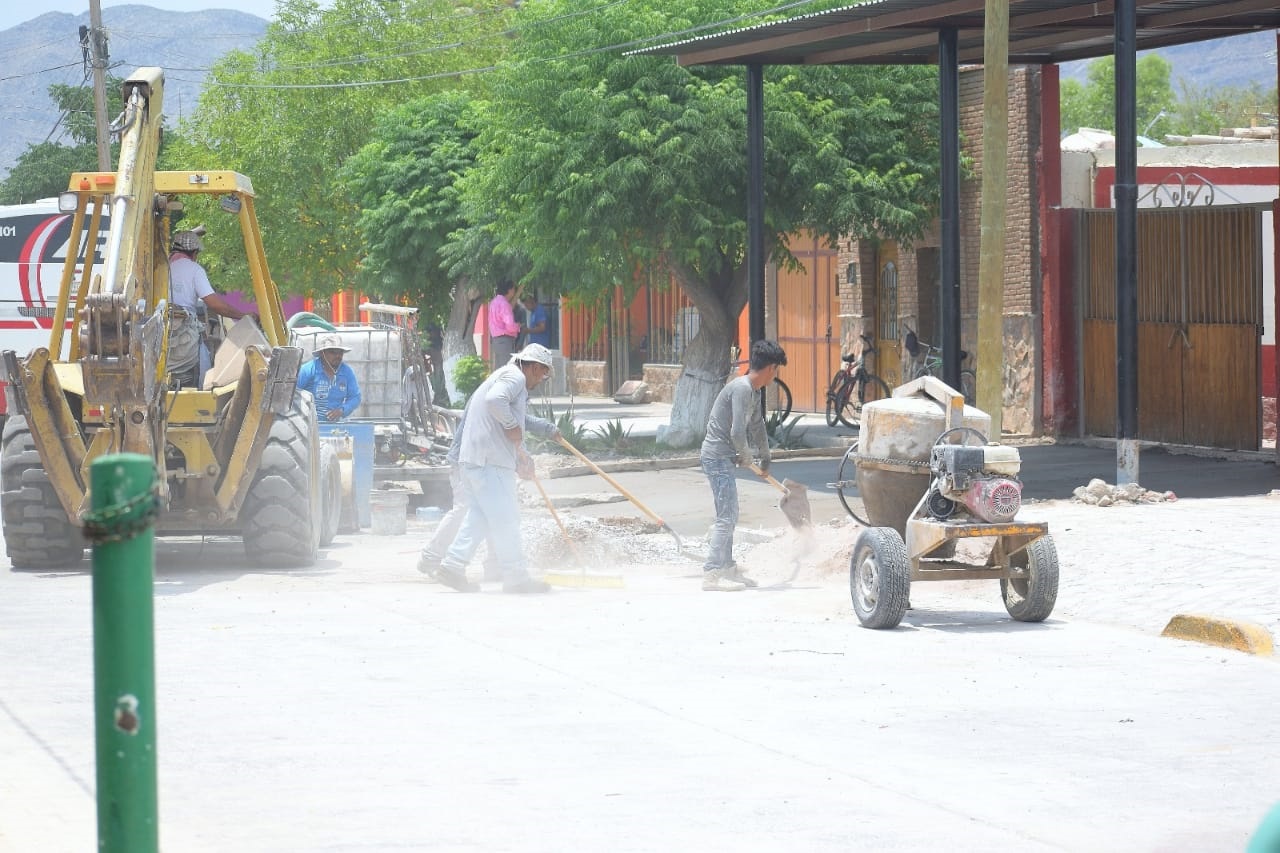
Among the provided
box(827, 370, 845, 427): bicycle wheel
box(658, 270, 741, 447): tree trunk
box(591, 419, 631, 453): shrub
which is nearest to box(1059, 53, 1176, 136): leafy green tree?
box(827, 370, 845, 427): bicycle wheel

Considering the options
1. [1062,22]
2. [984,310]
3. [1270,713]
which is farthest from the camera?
[1062,22]

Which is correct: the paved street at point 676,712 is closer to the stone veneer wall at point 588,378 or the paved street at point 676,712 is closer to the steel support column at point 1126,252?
the steel support column at point 1126,252

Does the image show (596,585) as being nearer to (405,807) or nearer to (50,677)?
(50,677)

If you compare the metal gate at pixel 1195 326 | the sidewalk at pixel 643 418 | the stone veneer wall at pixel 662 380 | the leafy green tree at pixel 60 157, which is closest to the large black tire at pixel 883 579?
the metal gate at pixel 1195 326

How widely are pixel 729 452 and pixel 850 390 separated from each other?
13.0 m

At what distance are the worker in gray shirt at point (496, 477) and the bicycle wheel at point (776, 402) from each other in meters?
8.87

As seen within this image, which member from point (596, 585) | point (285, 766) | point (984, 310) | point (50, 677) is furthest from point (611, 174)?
point (285, 766)

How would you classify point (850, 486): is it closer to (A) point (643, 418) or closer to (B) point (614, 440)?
(B) point (614, 440)

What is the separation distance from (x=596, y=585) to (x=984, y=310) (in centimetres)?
451

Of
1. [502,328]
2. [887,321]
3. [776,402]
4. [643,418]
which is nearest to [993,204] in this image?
[776,402]

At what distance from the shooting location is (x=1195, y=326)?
20.1 metres

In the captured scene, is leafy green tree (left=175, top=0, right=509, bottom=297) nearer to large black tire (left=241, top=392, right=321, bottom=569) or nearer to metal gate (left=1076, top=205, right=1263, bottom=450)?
metal gate (left=1076, top=205, right=1263, bottom=450)

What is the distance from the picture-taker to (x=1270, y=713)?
317 inches

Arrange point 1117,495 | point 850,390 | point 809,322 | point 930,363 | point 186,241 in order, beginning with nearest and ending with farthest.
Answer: point 186,241, point 1117,495, point 930,363, point 850,390, point 809,322
